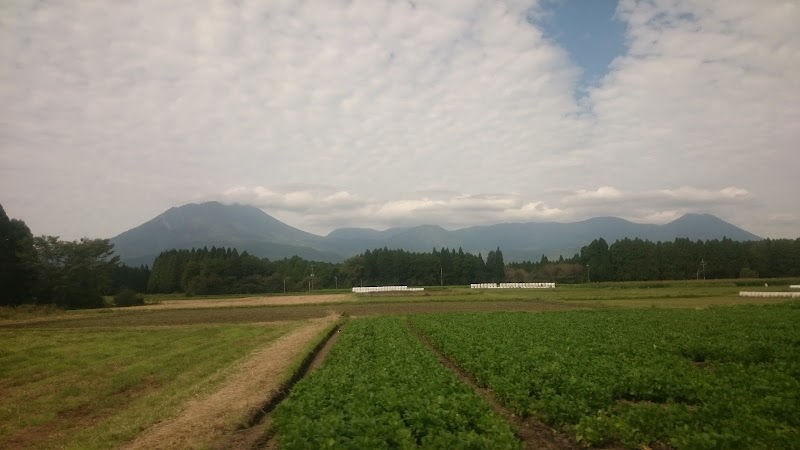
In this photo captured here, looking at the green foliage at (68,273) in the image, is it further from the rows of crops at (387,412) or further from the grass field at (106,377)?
the rows of crops at (387,412)

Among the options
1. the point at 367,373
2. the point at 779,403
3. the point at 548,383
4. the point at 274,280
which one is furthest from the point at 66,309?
the point at 779,403

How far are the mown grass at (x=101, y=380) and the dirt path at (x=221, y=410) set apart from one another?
760mm

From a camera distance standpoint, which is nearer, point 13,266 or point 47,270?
point 13,266

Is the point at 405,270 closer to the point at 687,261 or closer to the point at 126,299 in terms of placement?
the point at 687,261

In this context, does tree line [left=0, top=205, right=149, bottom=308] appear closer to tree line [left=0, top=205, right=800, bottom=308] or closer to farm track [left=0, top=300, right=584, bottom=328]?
tree line [left=0, top=205, right=800, bottom=308]

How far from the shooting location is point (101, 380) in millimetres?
22172

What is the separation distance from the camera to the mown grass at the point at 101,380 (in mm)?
15125

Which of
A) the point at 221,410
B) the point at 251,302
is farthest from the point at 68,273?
the point at 221,410

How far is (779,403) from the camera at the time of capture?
1184 cm

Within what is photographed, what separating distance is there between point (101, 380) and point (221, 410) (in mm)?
10800

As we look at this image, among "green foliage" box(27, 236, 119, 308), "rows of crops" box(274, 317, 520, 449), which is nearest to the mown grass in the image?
"rows of crops" box(274, 317, 520, 449)

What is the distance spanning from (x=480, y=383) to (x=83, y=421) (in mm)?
13910

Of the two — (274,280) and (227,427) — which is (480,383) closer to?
(227,427)

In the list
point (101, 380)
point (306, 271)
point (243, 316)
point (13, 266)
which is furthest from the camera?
point (306, 271)
